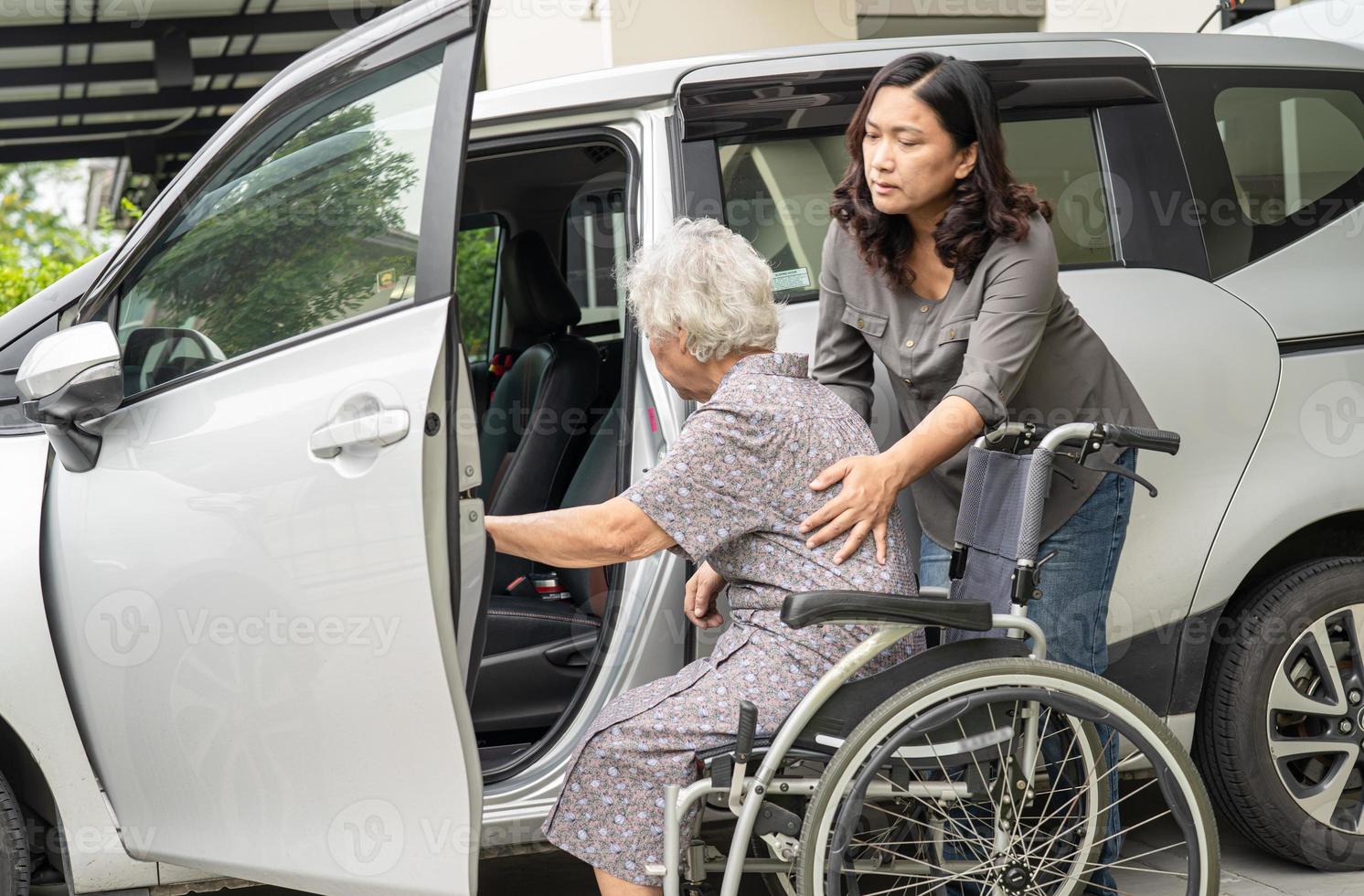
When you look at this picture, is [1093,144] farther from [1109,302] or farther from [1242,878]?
[1242,878]

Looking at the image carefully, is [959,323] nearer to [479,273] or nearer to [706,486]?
[706,486]

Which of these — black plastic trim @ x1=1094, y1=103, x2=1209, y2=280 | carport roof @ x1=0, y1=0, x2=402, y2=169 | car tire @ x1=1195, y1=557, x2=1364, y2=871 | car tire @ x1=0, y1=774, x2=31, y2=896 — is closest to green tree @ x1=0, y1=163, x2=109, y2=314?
carport roof @ x1=0, y1=0, x2=402, y2=169

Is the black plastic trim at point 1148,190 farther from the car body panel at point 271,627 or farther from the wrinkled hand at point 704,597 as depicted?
the car body panel at point 271,627

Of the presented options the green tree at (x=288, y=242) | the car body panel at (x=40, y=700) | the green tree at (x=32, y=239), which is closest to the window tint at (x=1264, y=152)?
the green tree at (x=288, y=242)

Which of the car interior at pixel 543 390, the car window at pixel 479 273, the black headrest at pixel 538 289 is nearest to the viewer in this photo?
the car interior at pixel 543 390

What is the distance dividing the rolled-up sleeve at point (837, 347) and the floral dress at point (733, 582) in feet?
1.17

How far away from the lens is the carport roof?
10883mm

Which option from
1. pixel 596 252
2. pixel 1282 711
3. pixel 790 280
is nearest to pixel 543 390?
pixel 596 252

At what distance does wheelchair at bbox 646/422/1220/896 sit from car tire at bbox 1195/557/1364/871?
642 millimetres

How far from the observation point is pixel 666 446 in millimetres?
2486

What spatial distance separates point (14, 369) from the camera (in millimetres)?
2564

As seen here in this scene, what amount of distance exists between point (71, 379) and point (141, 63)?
1186cm

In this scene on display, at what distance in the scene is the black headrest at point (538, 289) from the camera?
3.78 meters

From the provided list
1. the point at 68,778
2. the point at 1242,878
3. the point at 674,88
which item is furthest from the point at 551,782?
the point at 1242,878
